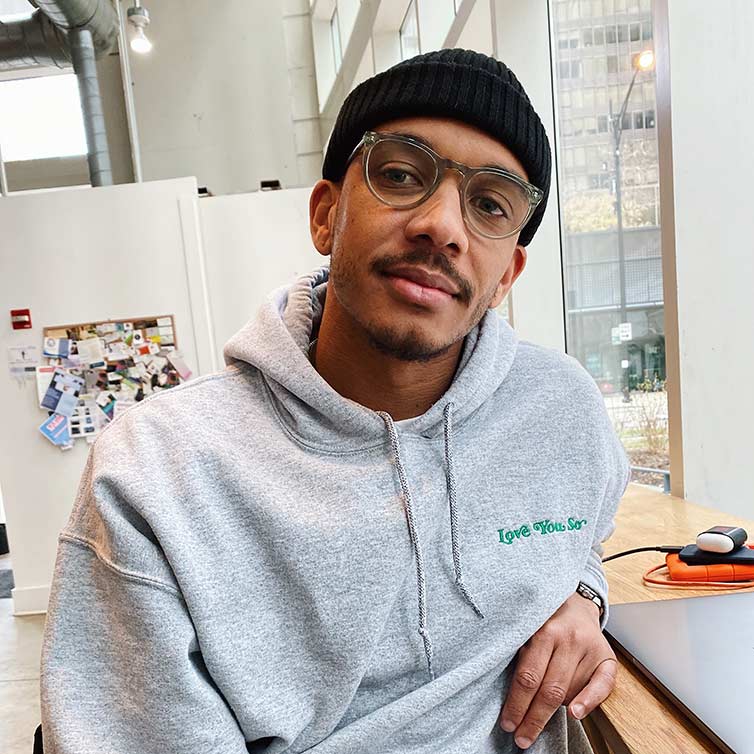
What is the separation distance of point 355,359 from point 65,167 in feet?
22.3

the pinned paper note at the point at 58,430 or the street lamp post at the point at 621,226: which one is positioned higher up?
the street lamp post at the point at 621,226

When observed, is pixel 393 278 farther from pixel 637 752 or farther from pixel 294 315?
pixel 637 752

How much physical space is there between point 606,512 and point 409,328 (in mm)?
497

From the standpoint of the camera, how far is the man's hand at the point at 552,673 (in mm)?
938

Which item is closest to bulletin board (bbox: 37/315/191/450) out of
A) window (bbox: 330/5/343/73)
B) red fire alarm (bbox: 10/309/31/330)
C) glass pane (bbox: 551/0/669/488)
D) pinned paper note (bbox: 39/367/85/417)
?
pinned paper note (bbox: 39/367/85/417)

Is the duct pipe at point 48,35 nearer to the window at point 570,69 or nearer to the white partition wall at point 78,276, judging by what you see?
the white partition wall at point 78,276

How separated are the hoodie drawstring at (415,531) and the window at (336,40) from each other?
6.25 meters

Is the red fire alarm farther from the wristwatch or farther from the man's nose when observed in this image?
the wristwatch

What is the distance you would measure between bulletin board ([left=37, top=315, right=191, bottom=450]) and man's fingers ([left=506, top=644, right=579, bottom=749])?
3.28m

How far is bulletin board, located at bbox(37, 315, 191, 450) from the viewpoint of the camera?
3.89m

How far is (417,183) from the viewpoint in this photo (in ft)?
3.01

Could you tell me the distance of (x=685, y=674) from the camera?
87cm

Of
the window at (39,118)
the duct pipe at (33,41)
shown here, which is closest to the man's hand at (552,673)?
the duct pipe at (33,41)

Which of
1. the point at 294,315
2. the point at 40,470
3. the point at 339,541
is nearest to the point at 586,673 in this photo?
the point at 339,541
